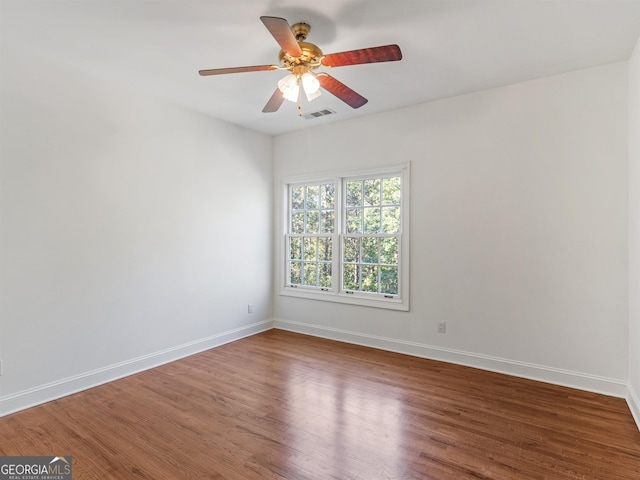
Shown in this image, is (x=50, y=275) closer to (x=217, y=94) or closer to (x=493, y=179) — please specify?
(x=217, y=94)

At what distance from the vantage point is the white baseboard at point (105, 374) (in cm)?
271

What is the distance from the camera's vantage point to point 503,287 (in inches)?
135

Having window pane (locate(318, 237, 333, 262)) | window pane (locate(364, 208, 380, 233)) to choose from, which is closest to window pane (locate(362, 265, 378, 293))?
window pane (locate(364, 208, 380, 233))

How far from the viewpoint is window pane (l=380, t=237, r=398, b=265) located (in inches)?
164

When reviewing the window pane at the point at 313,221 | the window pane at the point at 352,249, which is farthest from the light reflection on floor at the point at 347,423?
the window pane at the point at 313,221

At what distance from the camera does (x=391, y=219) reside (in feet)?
13.8

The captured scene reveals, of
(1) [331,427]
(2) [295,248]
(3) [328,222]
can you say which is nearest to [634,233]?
(1) [331,427]

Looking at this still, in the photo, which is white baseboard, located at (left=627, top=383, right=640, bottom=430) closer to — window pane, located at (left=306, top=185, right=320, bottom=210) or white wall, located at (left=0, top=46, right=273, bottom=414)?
window pane, located at (left=306, top=185, right=320, bottom=210)

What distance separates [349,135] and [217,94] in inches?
65.4

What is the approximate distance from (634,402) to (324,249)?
3340mm

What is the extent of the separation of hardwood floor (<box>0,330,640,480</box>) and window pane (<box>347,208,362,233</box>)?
68.8 inches

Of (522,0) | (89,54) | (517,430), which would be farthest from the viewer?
(89,54)

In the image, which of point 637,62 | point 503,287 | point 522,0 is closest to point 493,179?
point 503,287

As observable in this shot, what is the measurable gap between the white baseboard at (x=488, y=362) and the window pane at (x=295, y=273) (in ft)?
2.18
